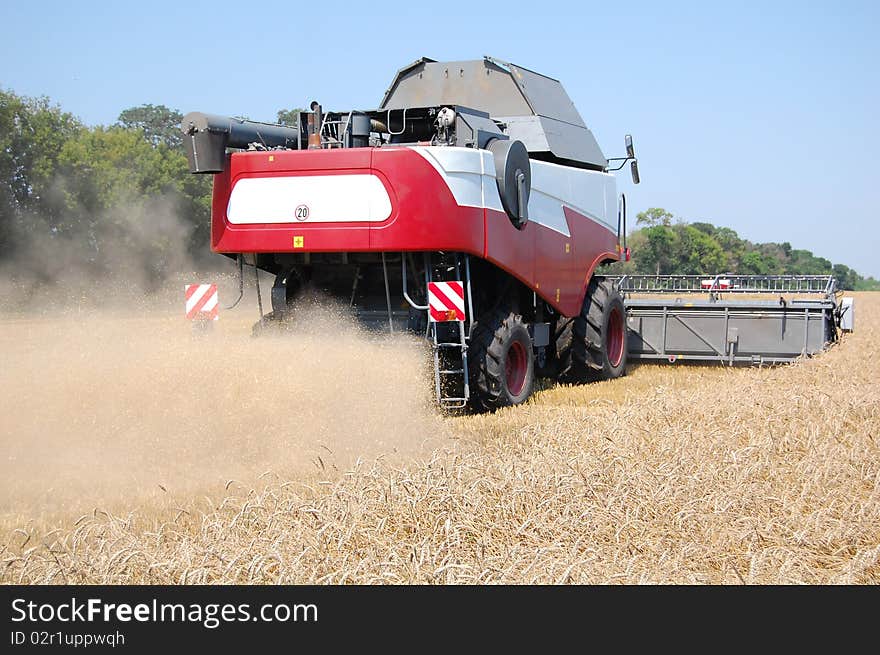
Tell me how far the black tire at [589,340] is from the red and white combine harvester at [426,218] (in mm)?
826

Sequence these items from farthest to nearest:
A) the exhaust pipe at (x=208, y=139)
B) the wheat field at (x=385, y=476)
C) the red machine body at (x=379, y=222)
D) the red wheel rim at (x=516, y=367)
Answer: the red wheel rim at (x=516, y=367), the exhaust pipe at (x=208, y=139), the red machine body at (x=379, y=222), the wheat field at (x=385, y=476)

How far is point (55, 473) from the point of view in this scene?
586 cm

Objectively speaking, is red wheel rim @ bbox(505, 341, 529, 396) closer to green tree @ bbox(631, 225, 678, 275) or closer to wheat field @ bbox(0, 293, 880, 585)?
wheat field @ bbox(0, 293, 880, 585)

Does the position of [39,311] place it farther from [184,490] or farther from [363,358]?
[184,490]

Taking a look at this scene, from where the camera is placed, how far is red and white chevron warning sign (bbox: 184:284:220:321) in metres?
8.91

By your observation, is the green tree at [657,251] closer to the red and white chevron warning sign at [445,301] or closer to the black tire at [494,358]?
the black tire at [494,358]

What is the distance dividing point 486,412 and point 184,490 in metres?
3.56

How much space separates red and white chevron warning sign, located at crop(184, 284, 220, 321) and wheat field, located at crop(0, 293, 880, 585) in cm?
50

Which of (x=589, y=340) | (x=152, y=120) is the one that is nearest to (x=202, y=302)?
(x=589, y=340)

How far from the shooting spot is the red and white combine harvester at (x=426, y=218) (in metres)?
7.79

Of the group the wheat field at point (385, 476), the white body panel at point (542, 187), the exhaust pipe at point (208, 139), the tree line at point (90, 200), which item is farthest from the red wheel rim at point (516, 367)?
the tree line at point (90, 200)

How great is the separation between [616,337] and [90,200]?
25.1 m

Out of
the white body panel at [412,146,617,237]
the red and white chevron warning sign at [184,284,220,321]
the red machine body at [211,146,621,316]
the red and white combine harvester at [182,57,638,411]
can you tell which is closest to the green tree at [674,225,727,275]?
the white body panel at [412,146,617,237]
